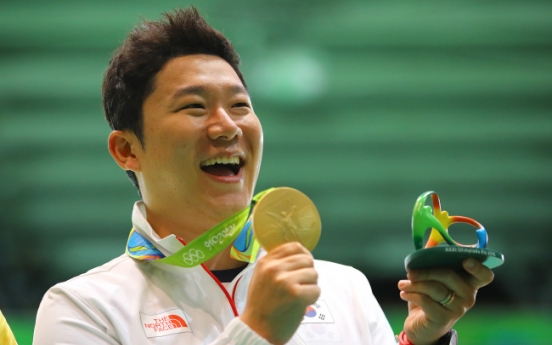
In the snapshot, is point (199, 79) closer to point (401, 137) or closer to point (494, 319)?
point (494, 319)

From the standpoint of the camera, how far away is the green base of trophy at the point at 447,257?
1699mm

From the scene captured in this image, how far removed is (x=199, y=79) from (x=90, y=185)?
4.38m

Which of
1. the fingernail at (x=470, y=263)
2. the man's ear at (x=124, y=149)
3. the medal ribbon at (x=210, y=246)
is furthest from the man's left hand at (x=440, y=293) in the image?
the man's ear at (x=124, y=149)

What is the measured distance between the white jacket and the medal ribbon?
35mm

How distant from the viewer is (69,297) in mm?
2111

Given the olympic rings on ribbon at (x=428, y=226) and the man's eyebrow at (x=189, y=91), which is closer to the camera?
the olympic rings on ribbon at (x=428, y=226)

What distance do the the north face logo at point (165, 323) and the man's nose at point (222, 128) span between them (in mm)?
544

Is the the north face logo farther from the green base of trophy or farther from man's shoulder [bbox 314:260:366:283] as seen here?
the green base of trophy

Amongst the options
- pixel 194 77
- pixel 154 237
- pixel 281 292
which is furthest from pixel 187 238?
pixel 281 292

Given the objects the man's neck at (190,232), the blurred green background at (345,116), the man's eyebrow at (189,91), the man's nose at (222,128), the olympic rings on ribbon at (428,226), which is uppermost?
the blurred green background at (345,116)

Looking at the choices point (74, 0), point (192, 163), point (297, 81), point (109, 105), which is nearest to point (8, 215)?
point (74, 0)

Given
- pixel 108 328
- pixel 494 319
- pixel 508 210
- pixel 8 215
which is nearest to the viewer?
pixel 108 328

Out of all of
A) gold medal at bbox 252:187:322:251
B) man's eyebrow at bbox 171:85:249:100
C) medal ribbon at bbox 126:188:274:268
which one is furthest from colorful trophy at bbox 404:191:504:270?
man's eyebrow at bbox 171:85:249:100

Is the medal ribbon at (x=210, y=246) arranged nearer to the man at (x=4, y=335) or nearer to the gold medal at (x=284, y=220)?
the gold medal at (x=284, y=220)
